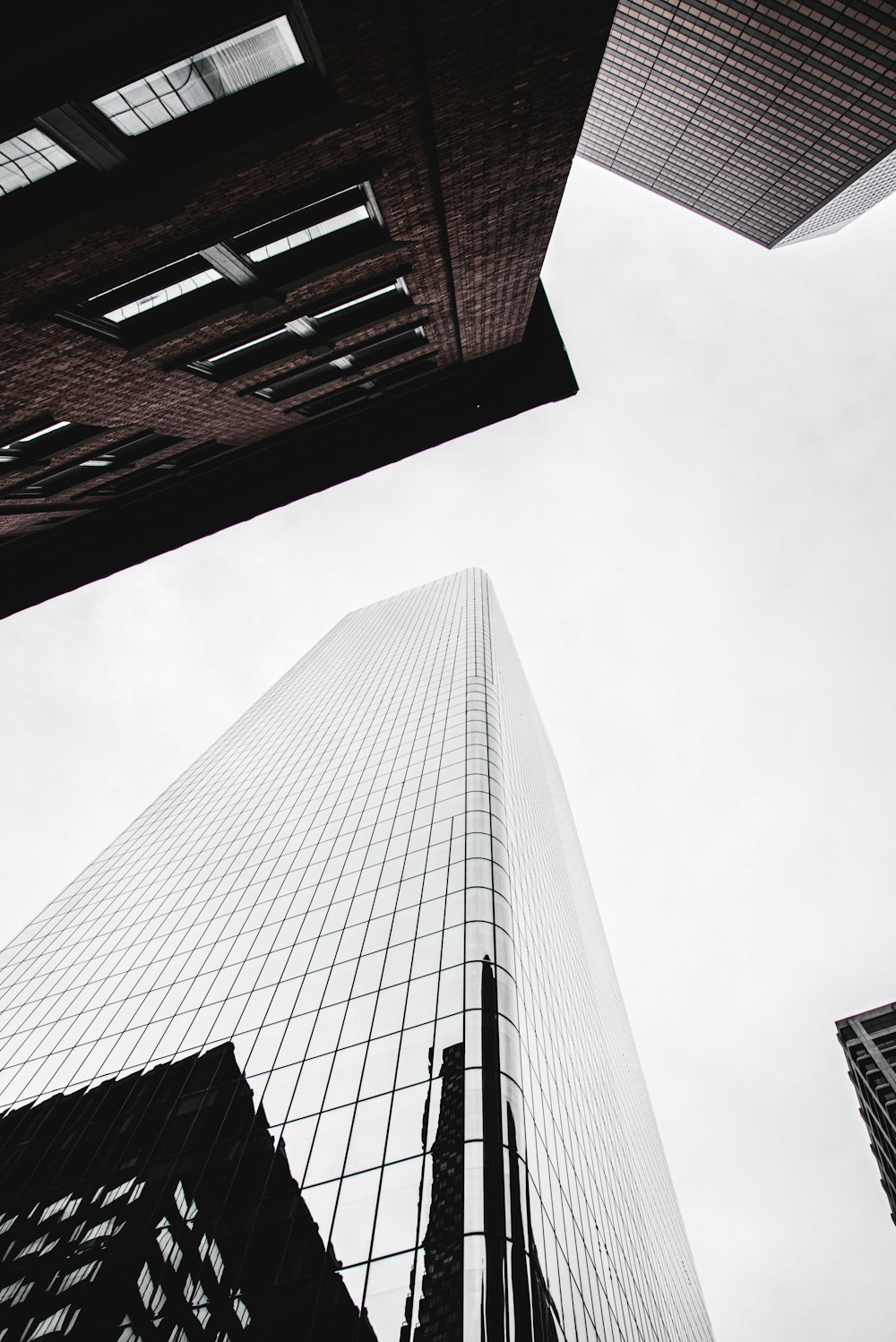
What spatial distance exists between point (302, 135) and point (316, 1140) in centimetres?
2911

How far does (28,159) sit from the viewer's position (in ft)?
30.6

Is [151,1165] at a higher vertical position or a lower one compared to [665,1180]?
higher

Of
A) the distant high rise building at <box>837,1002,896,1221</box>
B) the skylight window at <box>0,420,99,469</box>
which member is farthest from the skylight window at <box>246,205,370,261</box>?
the distant high rise building at <box>837,1002,896,1221</box>

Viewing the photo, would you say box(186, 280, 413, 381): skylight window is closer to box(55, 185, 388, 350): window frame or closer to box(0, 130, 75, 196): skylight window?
box(55, 185, 388, 350): window frame

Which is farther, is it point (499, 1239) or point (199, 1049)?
point (199, 1049)

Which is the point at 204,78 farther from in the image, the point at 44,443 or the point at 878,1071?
the point at 878,1071

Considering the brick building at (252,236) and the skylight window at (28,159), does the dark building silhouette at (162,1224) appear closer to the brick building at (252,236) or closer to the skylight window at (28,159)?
the brick building at (252,236)

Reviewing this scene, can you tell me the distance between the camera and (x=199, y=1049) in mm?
34281

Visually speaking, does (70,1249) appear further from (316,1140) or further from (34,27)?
(34,27)

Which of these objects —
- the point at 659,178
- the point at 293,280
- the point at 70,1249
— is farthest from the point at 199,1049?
the point at 659,178

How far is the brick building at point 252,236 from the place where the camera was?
364 inches

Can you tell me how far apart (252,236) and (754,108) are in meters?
115

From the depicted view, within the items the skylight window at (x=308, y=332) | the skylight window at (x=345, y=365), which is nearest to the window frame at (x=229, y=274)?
the skylight window at (x=308, y=332)

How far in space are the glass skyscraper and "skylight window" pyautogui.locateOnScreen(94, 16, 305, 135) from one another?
2654 cm
